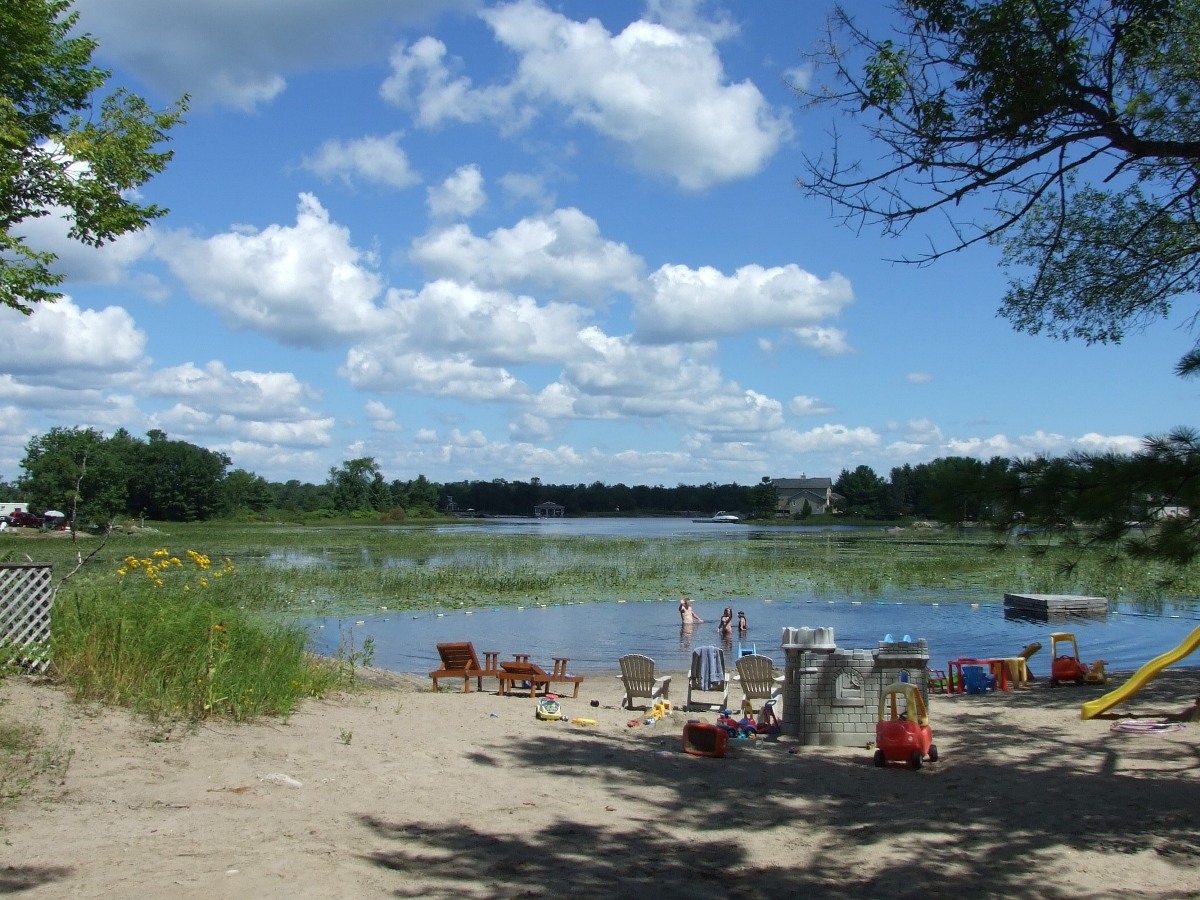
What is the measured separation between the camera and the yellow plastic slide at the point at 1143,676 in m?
9.96

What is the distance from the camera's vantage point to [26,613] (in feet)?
29.4

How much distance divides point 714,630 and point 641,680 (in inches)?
431

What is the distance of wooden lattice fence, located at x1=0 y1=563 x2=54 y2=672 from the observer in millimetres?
8828

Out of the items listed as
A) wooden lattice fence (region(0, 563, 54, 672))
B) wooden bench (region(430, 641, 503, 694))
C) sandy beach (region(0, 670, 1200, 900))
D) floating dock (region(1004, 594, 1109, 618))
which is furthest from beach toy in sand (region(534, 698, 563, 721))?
floating dock (region(1004, 594, 1109, 618))

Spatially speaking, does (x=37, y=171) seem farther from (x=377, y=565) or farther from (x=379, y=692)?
(x=377, y=565)

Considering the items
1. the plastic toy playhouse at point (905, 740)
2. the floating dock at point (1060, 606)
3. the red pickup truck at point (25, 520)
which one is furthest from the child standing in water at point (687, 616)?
the red pickup truck at point (25, 520)

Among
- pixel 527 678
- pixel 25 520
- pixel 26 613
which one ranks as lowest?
pixel 25 520

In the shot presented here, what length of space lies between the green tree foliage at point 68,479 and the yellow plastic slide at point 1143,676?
75480 mm

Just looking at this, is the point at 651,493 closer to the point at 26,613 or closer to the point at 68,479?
the point at 68,479

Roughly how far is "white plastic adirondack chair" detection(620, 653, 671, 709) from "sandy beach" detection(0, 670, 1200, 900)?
264cm

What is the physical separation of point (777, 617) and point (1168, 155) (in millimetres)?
22356

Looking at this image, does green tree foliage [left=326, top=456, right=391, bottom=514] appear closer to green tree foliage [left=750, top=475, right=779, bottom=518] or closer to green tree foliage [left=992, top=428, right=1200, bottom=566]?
green tree foliage [left=750, top=475, right=779, bottom=518]

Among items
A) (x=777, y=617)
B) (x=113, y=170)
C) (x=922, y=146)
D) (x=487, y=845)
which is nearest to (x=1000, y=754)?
(x=487, y=845)

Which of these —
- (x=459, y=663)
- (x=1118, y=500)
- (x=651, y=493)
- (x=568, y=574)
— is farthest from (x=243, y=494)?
(x=1118, y=500)
